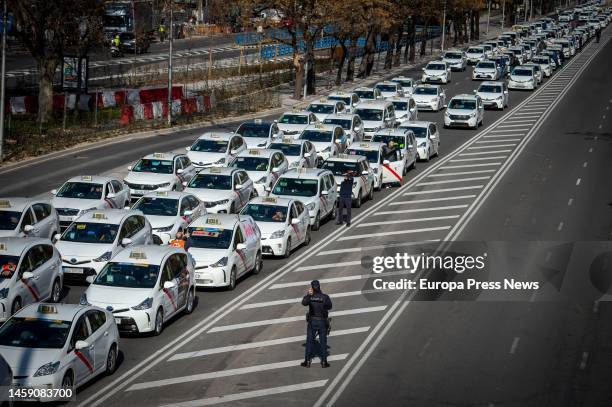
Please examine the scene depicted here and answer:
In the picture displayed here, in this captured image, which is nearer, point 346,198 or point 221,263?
A: point 221,263

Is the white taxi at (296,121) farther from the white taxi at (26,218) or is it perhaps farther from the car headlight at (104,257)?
the car headlight at (104,257)

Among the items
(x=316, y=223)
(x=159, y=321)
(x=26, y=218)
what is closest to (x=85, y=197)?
(x=26, y=218)

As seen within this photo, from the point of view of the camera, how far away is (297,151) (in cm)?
4112

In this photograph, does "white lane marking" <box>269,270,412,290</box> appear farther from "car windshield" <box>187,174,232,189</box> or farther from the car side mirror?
"car windshield" <box>187,174,232,189</box>

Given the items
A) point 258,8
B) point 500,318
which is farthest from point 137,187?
point 258,8

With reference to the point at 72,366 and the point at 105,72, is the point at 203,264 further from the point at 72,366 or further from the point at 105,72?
the point at 105,72

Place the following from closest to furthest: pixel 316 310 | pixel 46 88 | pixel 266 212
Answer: pixel 316 310
pixel 266 212
pixel 46 88

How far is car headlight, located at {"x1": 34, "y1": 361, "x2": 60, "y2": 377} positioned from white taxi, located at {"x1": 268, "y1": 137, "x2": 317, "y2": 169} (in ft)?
75.5

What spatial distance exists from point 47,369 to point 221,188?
17.3 m

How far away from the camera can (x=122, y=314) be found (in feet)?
73.0

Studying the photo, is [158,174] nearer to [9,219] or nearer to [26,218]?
[26,218]

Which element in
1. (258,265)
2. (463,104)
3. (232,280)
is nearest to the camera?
(232,280)

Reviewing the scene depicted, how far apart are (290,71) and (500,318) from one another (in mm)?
62297

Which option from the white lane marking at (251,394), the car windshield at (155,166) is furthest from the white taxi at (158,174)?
the white lane marking at (251,394)
